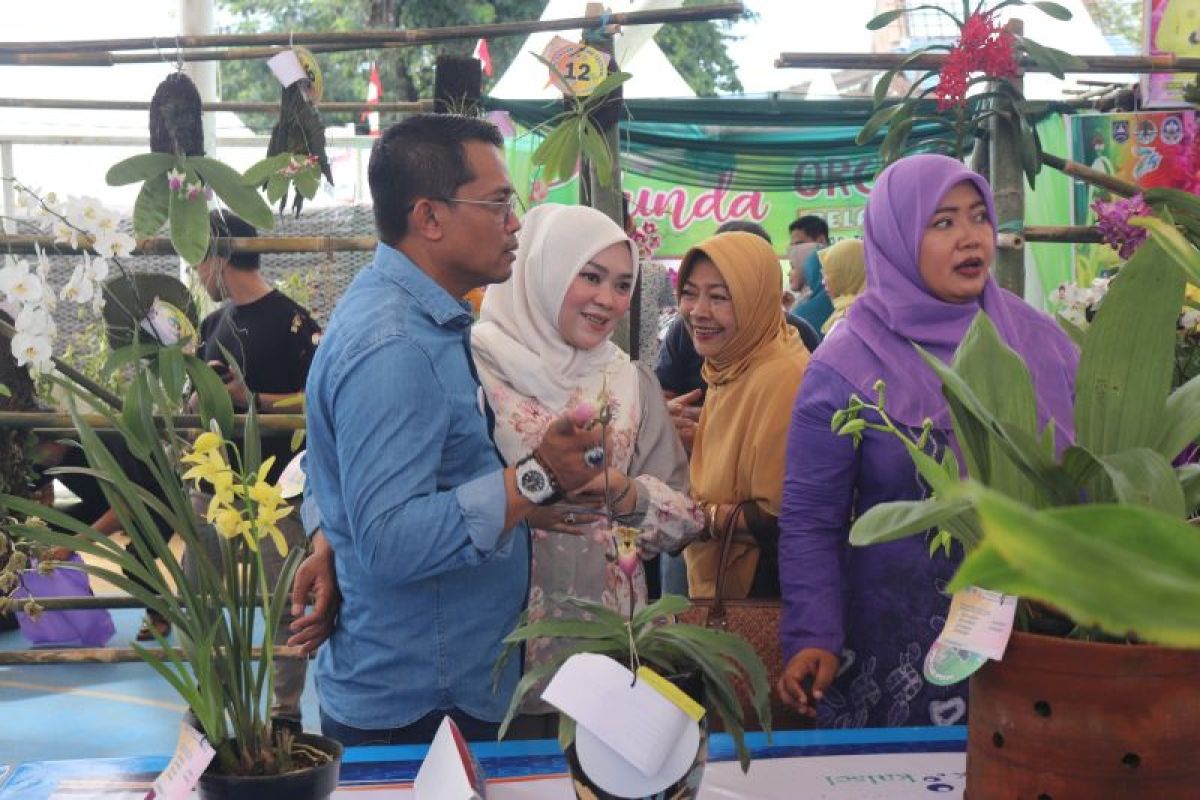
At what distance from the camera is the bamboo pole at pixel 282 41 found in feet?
8.54

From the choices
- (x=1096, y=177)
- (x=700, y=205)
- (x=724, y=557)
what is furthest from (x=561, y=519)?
(x=700, y=205)

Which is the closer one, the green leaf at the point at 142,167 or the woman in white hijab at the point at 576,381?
the woman in white hijab at the point at 576,381

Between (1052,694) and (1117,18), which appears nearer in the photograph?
(1052,694)

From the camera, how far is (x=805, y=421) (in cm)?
174

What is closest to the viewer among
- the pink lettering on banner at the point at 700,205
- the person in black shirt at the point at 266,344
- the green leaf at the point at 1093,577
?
the green leaf at the point at 1093,577

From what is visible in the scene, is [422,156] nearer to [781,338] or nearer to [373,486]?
[373,486]

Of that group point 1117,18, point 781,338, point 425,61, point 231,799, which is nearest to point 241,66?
point 425,61

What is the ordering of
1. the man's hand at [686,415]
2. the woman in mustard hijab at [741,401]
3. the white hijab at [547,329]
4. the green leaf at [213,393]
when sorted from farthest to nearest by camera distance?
1. the man's hand at [686,415]
2. the woman in mustard hijab at [741,401]
3. the white hijab at [547,329]
4. the green leaf at [213,393]

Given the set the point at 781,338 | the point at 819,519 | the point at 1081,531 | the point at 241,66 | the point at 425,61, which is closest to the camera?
the point at 1081,531

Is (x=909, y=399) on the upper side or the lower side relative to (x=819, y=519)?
upper

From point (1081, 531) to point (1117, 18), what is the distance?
23422 millimetres

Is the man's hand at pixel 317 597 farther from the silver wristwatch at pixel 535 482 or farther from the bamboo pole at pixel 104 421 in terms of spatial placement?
the bamboo pole at pixel 104 421

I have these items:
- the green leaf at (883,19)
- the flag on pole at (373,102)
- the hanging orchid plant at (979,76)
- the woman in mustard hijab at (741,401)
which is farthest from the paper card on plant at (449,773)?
the flag on pole at (373,102)

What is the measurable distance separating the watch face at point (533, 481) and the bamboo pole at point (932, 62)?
161 cm
